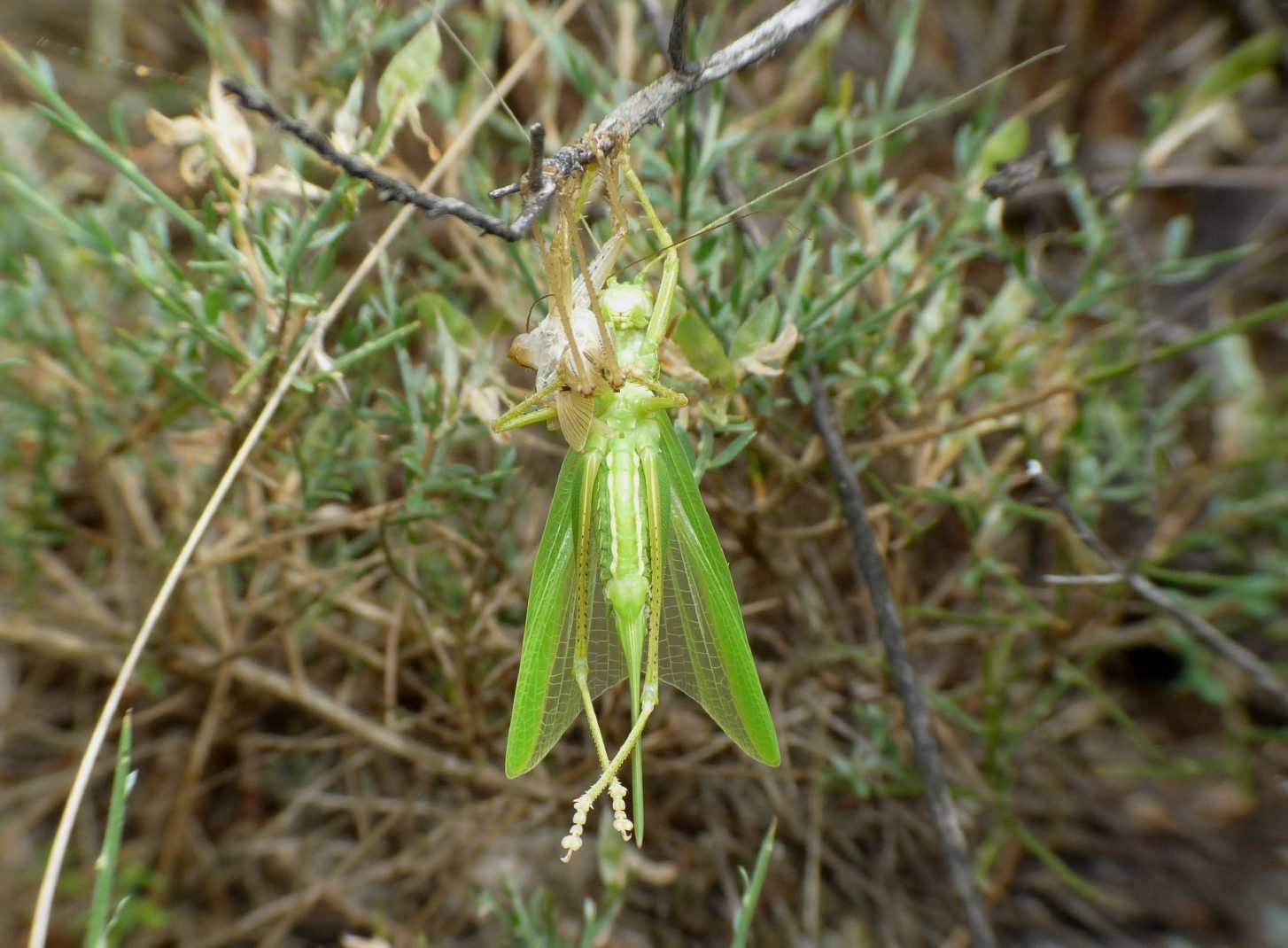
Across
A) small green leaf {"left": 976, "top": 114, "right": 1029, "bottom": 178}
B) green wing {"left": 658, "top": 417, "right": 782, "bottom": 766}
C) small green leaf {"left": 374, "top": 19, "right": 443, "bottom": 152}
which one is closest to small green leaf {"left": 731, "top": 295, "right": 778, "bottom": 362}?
green wing {"left": 658, "top": 417, "right": 782, "bottom": 766}

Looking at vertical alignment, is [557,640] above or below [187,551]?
below

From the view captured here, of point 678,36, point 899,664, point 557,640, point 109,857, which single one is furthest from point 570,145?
point 899,664

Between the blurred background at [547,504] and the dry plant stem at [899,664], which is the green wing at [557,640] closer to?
the blurred background at [547,504]

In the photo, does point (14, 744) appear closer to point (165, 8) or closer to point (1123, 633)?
point (165, 8)

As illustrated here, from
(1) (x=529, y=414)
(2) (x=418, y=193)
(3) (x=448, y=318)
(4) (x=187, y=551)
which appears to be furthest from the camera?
(3) (x=448, y=318)

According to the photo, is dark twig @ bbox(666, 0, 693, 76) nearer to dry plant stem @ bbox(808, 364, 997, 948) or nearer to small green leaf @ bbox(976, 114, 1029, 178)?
dry plant stem @ bbox(808, 364, 997, 948)

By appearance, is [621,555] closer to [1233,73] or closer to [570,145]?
[570,145]
